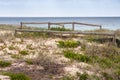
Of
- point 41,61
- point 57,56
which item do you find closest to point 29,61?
point 41,61

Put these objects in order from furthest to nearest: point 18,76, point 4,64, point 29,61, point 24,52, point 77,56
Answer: point 24,52
point 77,56
point 29,61
point 4,64
point 18,76

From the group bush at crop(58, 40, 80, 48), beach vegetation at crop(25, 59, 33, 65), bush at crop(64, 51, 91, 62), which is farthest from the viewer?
bush at crop(58, 40, 80, 48)

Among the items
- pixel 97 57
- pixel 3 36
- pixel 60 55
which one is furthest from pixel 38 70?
pixel 3 36

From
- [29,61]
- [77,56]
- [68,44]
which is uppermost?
[68,44]

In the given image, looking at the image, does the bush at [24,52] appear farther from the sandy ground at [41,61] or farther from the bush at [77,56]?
the bush at [77,56]

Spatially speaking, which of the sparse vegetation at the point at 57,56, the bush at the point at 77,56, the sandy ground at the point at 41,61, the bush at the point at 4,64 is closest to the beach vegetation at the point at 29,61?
the sparse vegetation at the point at 57,56

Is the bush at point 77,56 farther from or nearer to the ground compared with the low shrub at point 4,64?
nearer to the ground

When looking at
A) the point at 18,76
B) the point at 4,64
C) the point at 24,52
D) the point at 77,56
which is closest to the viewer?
the point at 18,76

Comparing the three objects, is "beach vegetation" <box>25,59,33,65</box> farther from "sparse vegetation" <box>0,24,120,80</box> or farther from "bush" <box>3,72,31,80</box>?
"bush" <box>3,72,31,80</box>

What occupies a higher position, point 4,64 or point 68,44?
point 68,44

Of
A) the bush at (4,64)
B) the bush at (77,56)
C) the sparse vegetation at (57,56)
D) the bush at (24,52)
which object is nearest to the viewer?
the sparse vegetation at (57,56)

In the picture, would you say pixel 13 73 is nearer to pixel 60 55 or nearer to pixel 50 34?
pixel 60 55

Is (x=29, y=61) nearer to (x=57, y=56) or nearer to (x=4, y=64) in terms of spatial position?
(x=4, y=64)

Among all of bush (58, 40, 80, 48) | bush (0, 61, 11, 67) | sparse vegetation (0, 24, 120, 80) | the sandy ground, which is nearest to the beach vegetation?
sparse vegetation (0, 24, 120, 80)
